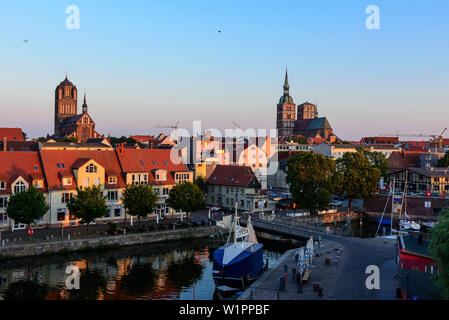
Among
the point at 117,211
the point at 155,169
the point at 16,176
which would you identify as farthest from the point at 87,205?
the point at 155,169

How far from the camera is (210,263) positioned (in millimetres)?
44812

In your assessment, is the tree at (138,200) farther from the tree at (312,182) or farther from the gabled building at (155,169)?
the tree at (312,182)

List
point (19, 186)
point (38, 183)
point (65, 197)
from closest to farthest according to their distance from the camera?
point (19, 186) → point (38, 183) → point (65, 197)

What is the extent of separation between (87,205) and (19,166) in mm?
11766

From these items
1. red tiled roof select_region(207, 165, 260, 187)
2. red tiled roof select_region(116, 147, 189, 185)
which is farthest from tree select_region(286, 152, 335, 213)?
red tiled roof select_region(116, 147, 189, 185)

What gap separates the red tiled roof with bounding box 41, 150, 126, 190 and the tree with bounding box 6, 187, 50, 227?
6608 millimetres

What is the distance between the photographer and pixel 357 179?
247 feet

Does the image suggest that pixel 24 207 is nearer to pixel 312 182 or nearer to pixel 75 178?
pixel 75 178

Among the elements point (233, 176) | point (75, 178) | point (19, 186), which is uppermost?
point (75, 178)

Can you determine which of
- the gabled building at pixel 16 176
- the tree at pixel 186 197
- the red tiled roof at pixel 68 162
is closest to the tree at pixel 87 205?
the red tiled roof at pixel 68 162

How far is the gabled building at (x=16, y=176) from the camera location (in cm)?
5031

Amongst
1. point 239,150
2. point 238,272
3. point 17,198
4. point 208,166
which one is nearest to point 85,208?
point 17,198

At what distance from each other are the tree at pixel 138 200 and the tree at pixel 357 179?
3459 cm
